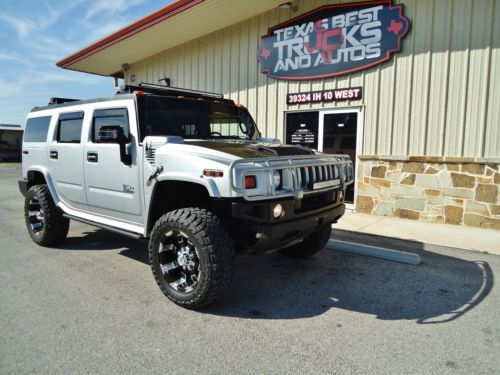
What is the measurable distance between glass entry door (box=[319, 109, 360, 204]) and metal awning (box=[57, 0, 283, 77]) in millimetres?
3060

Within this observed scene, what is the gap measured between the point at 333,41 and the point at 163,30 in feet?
16.3

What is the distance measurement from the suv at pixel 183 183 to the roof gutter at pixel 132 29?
4843mm

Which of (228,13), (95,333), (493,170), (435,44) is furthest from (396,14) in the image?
(95,333)

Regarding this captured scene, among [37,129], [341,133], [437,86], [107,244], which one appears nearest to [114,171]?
[107,244]

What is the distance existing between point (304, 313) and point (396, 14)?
653 cm

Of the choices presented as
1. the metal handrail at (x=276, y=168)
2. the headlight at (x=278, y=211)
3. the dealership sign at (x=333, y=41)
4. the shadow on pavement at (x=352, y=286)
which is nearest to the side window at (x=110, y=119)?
the metal handrail at (x=276, y=168)

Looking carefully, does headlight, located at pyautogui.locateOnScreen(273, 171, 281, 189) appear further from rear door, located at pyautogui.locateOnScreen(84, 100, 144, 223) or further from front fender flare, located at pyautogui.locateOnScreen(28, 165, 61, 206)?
front fender flare, located at pyautogui.locateOnScreen(28, 165, 61, 206)

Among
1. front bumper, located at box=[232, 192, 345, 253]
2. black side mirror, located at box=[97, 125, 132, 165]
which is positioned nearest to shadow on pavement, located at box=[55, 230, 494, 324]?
front bumper, located at box=[232, 192, 345, 253]

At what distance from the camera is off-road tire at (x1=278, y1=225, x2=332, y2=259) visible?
183 inches

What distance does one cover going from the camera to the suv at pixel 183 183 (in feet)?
10.3

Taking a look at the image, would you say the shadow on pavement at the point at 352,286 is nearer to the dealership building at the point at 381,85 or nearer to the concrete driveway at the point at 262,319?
the concrete driveway at the point at 262,319

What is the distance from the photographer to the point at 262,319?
10.5 ft

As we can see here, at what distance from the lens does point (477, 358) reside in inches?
104

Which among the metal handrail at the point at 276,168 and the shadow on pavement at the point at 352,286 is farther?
the shadow on pavement at the point at 352,286
